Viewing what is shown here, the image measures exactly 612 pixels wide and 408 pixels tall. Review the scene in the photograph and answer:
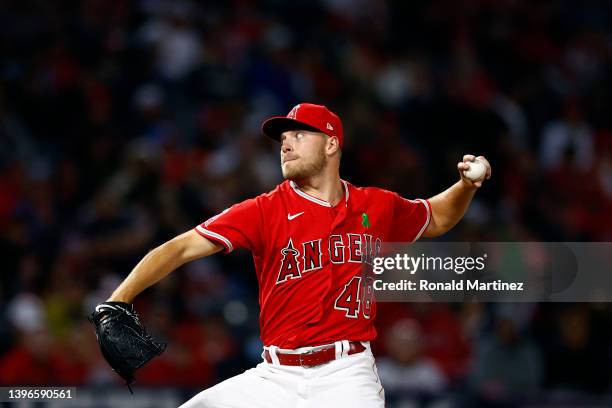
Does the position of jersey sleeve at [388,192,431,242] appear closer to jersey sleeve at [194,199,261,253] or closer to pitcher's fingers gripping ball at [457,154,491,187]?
pitcher's fingers gripping ball at [457,154,491,187]

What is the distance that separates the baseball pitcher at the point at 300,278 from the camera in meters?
4.38

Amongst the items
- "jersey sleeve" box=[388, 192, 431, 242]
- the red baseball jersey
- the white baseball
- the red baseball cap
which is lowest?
the red baseball jersey

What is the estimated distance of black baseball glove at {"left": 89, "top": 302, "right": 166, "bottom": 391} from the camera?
13.9ft

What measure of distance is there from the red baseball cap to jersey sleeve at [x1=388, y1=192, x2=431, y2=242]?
0.47 metres

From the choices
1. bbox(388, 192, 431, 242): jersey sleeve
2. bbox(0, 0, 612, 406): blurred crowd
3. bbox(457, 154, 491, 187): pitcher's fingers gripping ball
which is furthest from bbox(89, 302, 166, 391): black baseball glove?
bbox(0, 0, 612, 406): blurred crowd

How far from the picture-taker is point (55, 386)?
6.75 m

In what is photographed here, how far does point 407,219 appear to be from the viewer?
5.01 m

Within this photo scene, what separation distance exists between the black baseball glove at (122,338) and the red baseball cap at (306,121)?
113 centimetres

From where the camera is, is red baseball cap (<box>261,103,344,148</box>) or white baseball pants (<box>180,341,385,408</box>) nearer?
white baseball pants (<box>180,341,385,408</box>)

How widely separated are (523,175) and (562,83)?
5.89 ft

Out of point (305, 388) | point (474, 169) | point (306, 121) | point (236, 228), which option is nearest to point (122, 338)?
point (236, 228)

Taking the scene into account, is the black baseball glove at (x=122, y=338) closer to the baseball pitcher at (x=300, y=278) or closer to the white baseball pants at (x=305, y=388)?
the baseball pitcher at (x=300, y=278)

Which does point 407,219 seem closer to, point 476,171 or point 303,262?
point 476,171

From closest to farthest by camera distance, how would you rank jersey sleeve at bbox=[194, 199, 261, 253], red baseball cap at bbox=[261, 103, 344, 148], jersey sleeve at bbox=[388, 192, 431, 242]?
jersey sleeve at bbox=[194, 199, 261, 253], red baseball cap at bbox=[261, 103, 344, 148], jersey sleeve at bbox=[388, 192, 431, 242]
